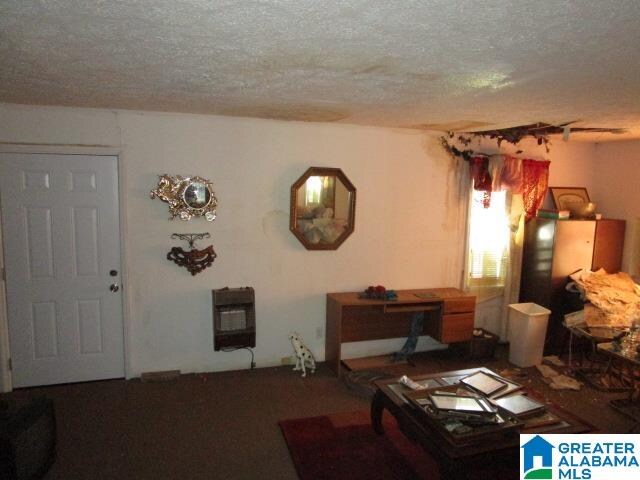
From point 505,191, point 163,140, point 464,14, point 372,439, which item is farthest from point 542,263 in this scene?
point 163,140

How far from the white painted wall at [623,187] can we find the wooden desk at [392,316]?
7.04 ft

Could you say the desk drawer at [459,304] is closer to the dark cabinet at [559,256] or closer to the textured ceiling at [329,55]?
the dark cabinet at [559,256]

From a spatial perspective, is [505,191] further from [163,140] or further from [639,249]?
[163,140]

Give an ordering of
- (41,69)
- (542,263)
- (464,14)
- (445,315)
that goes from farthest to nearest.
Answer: (542,263) < (445,315) < (41,69) < (464,14)

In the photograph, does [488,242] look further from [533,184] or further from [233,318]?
[233,318]

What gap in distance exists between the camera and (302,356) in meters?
3.95

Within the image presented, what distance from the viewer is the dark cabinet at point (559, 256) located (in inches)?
174

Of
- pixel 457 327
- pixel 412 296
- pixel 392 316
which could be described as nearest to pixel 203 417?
pixel 392 316

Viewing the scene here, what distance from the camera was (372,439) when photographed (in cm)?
293

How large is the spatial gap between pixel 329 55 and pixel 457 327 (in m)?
3.09

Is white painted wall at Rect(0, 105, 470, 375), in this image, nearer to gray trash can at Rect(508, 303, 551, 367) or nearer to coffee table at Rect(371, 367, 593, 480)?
gray trash can at Rect(508, 303, 551, 367)

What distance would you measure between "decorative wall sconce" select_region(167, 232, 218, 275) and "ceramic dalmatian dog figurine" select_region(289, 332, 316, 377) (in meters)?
1.09

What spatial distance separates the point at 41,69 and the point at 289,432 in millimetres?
2800

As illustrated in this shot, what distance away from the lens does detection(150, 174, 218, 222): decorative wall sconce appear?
141 inches
